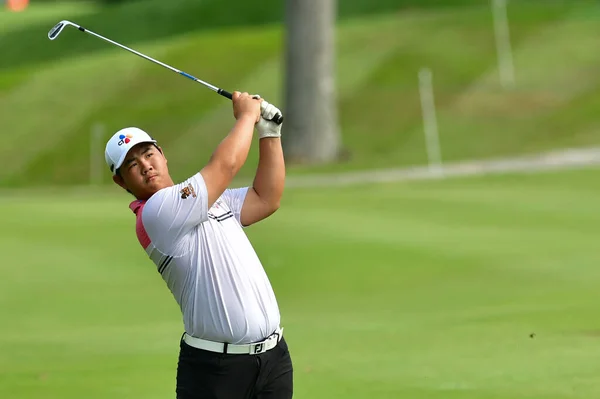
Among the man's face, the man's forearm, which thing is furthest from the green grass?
the man's face

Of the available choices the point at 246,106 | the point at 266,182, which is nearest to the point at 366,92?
the point at 266,182

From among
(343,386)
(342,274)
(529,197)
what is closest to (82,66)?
(529,197)

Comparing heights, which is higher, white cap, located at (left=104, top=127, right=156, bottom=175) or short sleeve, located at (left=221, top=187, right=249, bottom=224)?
white cap, located at (left=104, top=127, right=156, bottom=175)

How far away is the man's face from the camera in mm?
5637

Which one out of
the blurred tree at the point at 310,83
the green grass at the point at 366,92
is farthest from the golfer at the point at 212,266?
the blurred tree at the point at 310,83

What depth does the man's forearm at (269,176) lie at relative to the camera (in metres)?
6.02

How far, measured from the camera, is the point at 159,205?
5457mm

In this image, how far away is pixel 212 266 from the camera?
5504mm

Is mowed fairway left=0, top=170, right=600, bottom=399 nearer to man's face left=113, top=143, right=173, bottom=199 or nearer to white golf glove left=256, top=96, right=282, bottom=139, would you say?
white golf glove left=256, top=96, right=282, bottom=139

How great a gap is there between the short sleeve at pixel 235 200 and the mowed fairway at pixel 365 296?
239 cm

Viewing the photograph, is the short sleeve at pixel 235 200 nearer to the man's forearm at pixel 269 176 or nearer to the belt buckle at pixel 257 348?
the man's forearm at pixel 269 176

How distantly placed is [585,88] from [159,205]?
2728 cm

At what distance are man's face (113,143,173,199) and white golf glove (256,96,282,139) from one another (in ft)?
1.55

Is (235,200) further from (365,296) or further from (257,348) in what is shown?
(365,296)
